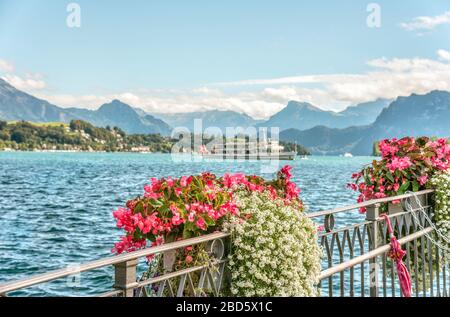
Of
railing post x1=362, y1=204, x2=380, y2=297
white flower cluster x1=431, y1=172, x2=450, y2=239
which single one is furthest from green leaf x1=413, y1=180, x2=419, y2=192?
railing post x1=362, y1=204, x2=380, y2=297

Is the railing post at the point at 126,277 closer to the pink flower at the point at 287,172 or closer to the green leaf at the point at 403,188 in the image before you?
the pink flower at the point at 287,172

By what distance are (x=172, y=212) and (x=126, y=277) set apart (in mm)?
697

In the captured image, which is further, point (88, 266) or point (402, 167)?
point (402, 167)

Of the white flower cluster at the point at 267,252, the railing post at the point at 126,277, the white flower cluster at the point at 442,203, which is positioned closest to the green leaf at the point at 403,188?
the white flower cluster at the point at 442,203

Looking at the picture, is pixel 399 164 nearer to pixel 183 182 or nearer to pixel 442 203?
pixel 442 203

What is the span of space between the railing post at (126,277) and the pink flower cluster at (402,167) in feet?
13.9

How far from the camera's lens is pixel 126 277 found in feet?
8.41

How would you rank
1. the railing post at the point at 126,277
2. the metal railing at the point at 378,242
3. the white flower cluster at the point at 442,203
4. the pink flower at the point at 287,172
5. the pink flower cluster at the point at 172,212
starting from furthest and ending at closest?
the white flower cluster at the point at 442,203, the pink flower at the point at 287,172, the metal railing at the point at 378,242, the pink flower cluster at the point at 172,212, the railing post at the point at 126,277

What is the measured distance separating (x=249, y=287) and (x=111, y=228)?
80.6ft

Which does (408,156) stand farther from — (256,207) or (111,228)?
(111,228)

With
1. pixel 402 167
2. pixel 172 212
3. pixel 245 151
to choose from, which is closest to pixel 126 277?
pixel 172 212

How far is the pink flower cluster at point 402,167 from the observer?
632 centimetres
